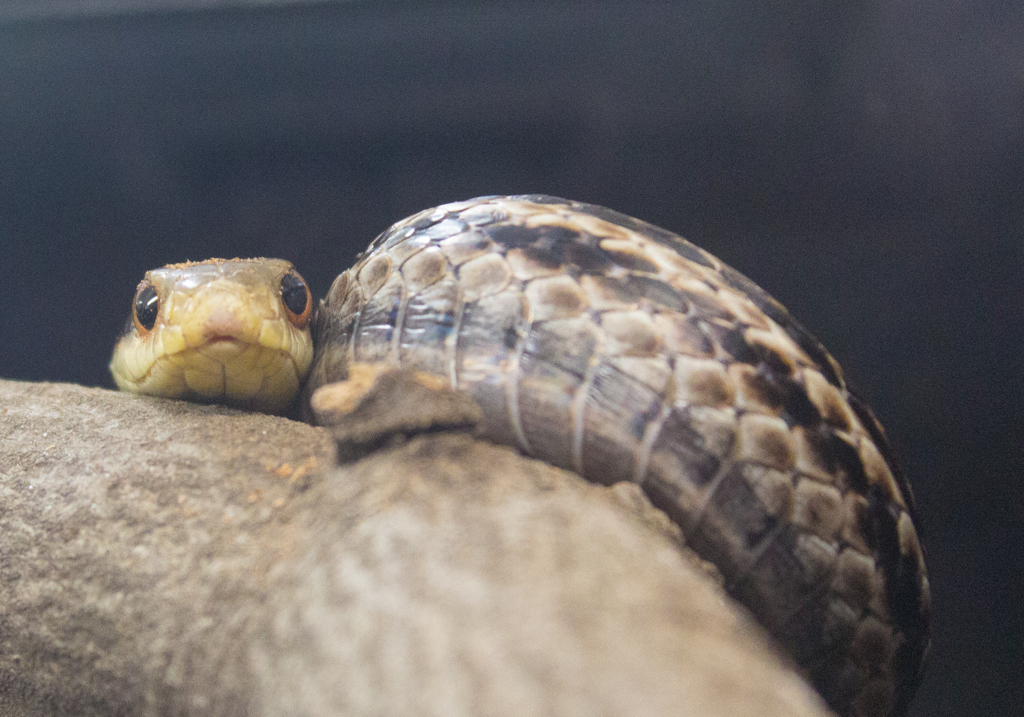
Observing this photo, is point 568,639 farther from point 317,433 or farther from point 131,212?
point 131,212

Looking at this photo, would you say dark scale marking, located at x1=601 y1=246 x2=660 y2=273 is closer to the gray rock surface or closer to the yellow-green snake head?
the gray rock surface

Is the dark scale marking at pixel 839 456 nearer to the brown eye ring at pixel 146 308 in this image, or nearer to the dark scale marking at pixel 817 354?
the dark scale marking at pixel 817 354

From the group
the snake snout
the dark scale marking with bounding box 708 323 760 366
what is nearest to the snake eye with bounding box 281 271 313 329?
the snake snout

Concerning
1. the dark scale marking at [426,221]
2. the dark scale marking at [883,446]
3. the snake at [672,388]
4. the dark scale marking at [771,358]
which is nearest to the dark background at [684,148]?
the dark scale marking at [426,221]

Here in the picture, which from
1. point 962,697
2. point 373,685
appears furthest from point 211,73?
point 962,697

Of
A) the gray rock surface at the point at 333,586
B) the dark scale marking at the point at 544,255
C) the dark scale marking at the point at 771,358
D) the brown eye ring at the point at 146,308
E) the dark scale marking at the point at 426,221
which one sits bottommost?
the gray rock surface at the point at 333,586
